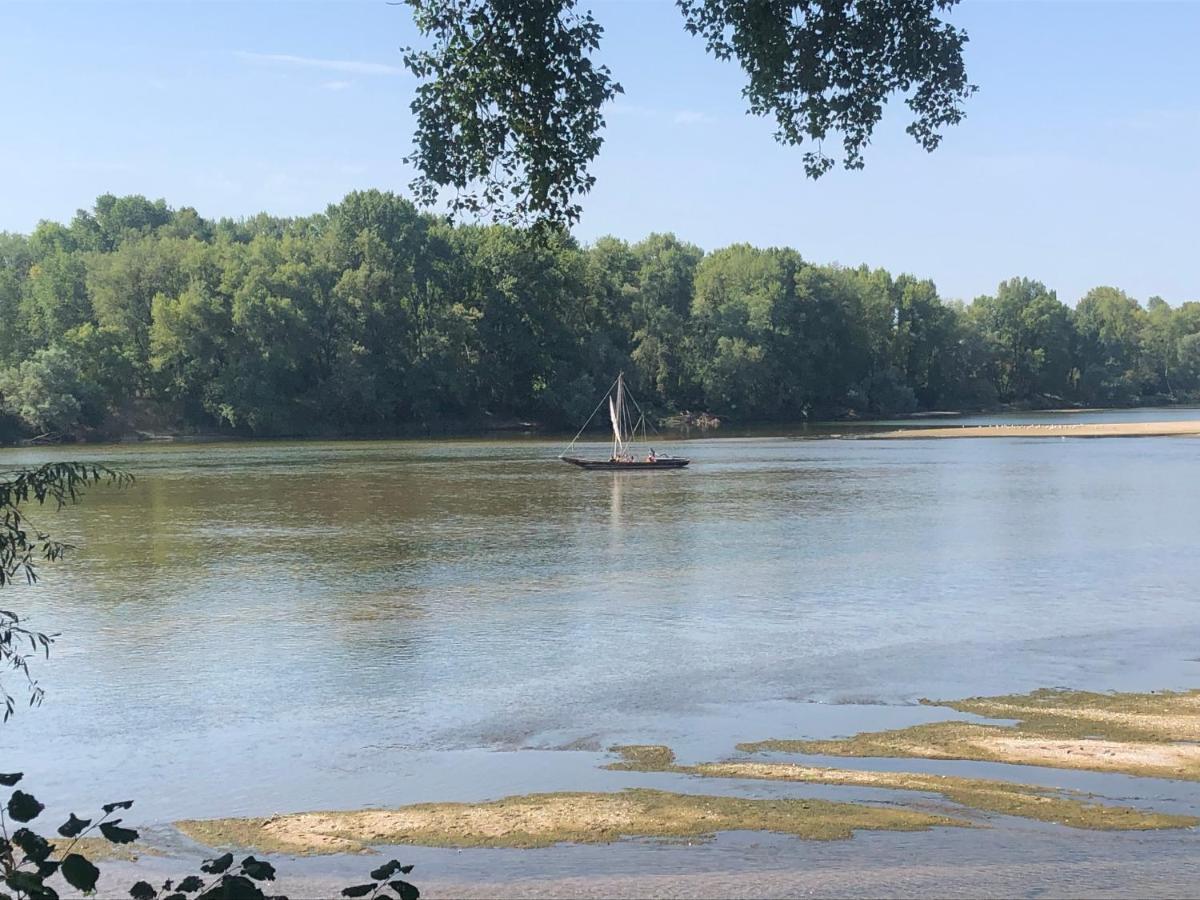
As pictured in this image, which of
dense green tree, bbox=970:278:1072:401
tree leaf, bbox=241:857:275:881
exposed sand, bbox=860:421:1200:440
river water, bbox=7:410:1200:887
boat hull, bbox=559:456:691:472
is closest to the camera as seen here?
tree leaf, bbox=241:857:275:881

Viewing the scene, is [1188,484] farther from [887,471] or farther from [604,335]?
[604,335]

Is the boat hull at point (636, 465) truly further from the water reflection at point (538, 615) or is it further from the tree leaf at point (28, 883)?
the tree leaf at point (28, 883)

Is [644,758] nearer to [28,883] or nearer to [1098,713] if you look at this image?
[1098,713]

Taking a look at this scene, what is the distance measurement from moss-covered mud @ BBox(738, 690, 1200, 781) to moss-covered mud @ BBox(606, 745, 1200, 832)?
3.25 ft

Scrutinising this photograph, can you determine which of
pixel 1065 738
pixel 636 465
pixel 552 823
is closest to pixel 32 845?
pixel 552 823

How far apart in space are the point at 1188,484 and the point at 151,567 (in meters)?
45.7

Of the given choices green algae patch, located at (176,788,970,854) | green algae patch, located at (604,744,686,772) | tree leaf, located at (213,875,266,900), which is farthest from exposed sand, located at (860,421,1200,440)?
tree leaf, located at (213,875,266,900)

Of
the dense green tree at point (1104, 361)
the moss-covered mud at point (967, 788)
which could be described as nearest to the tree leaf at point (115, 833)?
the moss-covered mud at point (967, 788)

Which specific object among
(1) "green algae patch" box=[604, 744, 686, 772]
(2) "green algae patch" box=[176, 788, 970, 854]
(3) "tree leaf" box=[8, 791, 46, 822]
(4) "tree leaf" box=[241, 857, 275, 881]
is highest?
(3) "tree leaf" box=[8, 791, 46, 822]

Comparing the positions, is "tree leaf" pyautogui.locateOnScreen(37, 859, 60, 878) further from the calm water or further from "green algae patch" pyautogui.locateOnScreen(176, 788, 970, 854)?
the calm water

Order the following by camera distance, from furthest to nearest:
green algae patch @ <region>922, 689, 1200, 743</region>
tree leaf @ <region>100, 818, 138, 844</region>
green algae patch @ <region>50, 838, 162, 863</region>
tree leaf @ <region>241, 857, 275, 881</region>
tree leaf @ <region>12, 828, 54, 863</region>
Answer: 1. green algae patch @ <region>922, 689, 1200, 743</region>
2. green algae patch @ <region>50, 838, 162, 863</region>
3. tree leaf @ <region>12, 828, 54, 863</region>
4. tree leaf @ <region>100, 818, 138, 844</region>
5. tree leaf @ <region>241, 857, 275, 881</region>

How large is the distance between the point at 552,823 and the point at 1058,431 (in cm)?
10468

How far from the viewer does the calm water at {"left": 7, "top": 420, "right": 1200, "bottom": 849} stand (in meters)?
15.8

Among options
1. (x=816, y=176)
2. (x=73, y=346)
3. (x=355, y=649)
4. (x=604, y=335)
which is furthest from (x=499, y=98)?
(x=604, y=335)
